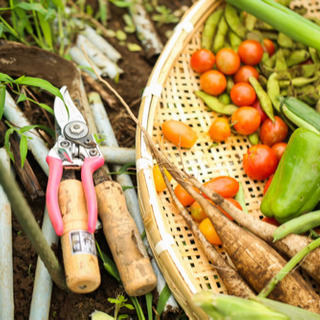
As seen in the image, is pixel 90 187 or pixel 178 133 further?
pixel 178 133

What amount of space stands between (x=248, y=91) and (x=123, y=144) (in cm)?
76

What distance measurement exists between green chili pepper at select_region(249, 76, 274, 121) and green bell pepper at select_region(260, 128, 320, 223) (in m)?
0.36

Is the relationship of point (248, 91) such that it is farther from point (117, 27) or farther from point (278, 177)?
point (117, 27)

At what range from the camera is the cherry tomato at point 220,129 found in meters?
2.08

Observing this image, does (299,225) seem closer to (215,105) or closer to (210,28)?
(215,105)

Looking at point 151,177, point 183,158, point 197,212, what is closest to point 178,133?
point 183,158

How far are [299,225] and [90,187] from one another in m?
0.87

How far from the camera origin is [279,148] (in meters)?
2.04

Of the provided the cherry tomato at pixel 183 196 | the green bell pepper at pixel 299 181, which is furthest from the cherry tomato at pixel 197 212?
the green bell pepper at pixel 299 181

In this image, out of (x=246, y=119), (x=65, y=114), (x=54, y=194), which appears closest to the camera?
(x=54, y=194)

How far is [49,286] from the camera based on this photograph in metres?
1.72

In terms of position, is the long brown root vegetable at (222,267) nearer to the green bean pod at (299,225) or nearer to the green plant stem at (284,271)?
the green plant stem at (284,271)

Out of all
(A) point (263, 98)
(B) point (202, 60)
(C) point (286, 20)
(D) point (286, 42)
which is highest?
(C) point (286, 20)

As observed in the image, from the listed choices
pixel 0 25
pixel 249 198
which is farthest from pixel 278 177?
pixel 0 25
